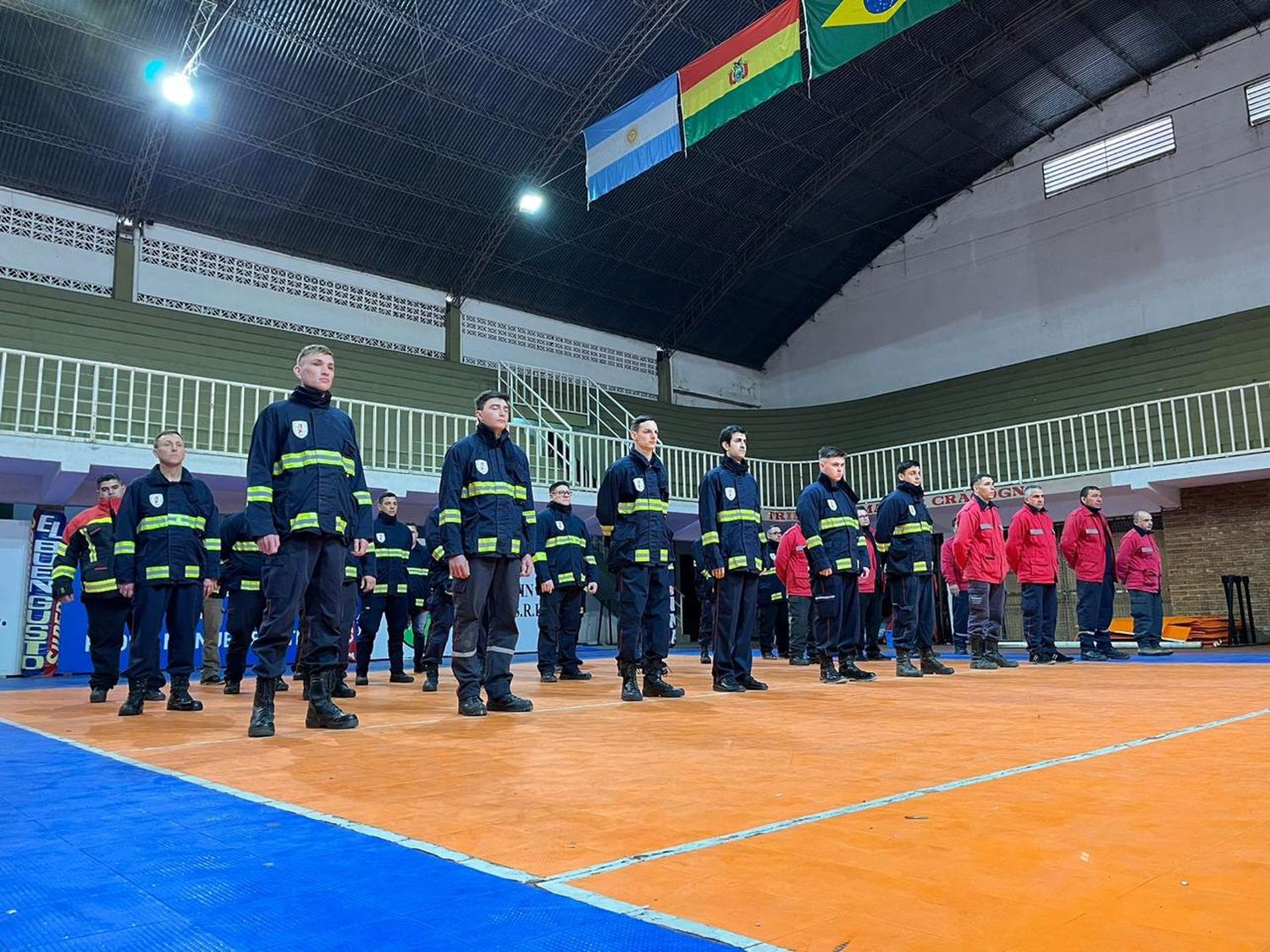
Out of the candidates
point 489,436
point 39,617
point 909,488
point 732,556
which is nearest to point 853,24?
point 909,488

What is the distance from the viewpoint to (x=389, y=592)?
7.48 m

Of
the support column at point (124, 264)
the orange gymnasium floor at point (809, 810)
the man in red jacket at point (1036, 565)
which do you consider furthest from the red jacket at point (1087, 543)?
the support column at point (124, 264)

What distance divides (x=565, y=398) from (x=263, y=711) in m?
14.2

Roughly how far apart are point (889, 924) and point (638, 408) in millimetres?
17625

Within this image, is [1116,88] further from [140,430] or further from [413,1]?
[140,430]

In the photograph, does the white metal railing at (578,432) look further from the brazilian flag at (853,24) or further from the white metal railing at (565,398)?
the brazilian flag at (853,24)

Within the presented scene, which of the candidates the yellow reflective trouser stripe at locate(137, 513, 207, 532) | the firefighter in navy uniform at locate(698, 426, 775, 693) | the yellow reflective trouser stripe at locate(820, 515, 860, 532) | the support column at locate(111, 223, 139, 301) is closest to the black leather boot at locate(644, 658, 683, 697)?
the firefighter in navy uniform at locate(698, 426, 775, 693)

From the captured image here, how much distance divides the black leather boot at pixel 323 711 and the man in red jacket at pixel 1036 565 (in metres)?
5.97

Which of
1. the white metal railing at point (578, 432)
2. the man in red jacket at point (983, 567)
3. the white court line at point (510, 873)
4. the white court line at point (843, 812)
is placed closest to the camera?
the white court line at point (510, 873)

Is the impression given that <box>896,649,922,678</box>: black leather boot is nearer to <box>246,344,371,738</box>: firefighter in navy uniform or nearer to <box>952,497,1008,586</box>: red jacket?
<box>952,497,1008,586</box>: red jacket

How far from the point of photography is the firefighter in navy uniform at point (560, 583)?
771 centimetres

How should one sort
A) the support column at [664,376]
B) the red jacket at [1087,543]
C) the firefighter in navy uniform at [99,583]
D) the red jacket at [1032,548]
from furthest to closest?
the support column at [664,376] < the red jacket at [1087,543] < the red jacket at [1032,548] < the firefighter in navy uniform at [99,583]

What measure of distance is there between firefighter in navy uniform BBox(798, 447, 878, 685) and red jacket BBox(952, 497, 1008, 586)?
1470 mm

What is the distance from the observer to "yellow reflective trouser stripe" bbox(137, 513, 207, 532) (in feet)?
17.2
